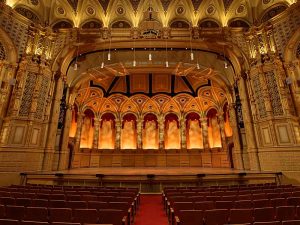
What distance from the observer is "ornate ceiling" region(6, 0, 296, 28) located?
44.1 feet

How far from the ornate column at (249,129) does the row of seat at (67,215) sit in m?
10.6

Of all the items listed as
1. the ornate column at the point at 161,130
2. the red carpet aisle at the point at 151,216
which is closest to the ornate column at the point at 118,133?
the ornate column at the point at 161,130

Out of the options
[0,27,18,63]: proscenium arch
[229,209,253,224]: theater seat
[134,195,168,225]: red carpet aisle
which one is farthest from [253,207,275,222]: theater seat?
[0,27,18,63]: proscenium arch

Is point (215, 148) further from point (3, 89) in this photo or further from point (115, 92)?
point (3, 89)

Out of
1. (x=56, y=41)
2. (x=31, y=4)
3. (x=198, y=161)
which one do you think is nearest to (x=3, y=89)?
(x=56, y=41)

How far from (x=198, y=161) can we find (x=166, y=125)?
5.46 meters

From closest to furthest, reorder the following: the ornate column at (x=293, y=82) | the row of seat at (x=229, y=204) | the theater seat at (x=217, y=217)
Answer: the theater seat at (x=217, y=217)
the row of seat at (x=229, y=204)
the ornate column at (x=293, y=82)

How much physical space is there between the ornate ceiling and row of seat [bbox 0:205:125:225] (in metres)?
13.7

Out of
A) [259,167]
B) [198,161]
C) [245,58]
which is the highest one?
[245,58]

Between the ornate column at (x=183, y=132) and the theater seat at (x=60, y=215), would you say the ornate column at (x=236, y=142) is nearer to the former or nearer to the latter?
the ornate column at (x=183, y=132)

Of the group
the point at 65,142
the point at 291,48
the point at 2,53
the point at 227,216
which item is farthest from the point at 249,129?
the point at 2,53

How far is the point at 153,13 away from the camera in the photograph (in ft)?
44.9

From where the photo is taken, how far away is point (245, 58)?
484 inches

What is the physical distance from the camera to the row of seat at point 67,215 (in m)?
2.90
